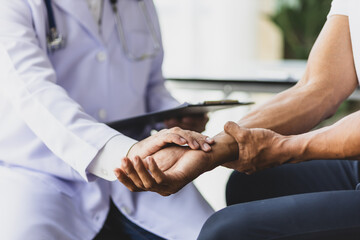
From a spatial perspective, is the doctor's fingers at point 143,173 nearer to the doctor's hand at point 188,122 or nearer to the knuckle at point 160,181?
the knuckle at point 160,181

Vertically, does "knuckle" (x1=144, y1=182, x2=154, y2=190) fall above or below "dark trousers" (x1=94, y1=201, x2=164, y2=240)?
above

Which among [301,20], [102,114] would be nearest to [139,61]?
[102,114]

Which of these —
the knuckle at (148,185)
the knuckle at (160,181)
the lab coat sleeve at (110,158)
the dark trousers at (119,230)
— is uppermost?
the knuckle at (160,181)

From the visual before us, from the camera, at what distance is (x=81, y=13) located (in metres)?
1.31

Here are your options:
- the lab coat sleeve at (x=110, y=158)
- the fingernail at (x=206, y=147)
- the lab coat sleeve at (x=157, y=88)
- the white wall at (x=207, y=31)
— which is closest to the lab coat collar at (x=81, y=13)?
the lab coat sleeve at (x=157, y=88)

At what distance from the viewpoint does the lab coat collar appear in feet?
4.22

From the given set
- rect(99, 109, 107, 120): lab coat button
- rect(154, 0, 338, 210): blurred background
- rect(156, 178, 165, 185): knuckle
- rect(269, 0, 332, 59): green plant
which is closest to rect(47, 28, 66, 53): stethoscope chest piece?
rect(99, 109, 107, 120): lab coat button

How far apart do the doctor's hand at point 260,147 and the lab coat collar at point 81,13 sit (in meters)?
0.54

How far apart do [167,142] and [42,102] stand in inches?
12.4

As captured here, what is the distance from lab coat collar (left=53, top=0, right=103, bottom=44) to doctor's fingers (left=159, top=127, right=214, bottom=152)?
0.47 meters

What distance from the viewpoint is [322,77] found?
4.07 ft

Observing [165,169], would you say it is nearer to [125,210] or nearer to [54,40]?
[125,210]

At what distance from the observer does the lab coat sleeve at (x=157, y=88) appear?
1.53 m

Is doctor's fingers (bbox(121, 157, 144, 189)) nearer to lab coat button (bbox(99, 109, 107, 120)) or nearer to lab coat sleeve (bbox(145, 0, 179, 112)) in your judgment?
lab coat button (bbox(99, 109, 107, 120))
